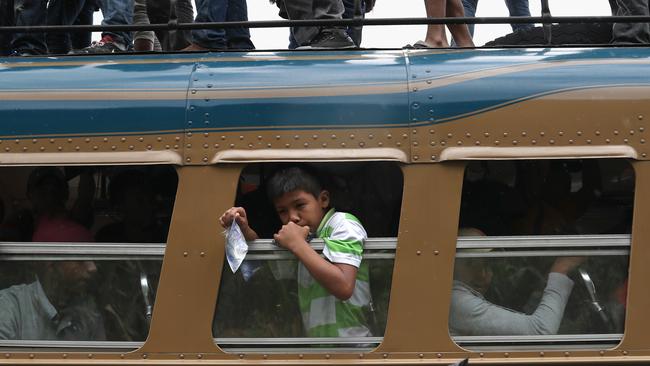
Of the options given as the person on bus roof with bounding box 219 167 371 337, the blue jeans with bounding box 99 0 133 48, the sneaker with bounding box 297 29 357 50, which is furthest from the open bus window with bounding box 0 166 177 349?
the blue jeans with bounding box 99 0 133 48

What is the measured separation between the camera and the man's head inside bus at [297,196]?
13.3 feet

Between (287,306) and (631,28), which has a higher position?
(631,28)

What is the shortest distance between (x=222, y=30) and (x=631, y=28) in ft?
7.86

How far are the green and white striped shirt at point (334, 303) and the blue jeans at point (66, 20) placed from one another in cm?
267

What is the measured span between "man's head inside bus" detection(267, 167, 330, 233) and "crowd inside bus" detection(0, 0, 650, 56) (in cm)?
100

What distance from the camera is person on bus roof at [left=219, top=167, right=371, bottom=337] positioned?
3908 millimetres

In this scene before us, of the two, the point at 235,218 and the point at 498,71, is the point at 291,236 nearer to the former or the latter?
the point at 235,218

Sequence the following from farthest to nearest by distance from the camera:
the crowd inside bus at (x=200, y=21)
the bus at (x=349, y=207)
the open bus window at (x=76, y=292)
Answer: the crowd inside bus at (x=200, y=21), the open bus window at (x=76, y=292), the bus at (x=349, y=207)

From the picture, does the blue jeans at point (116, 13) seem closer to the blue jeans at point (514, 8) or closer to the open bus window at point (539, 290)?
the blue jeans at point (514, 8)

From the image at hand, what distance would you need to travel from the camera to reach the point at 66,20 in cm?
589

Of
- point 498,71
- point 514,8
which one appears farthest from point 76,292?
point 514,8

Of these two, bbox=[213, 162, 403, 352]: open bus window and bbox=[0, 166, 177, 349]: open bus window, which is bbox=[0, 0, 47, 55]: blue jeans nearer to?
bbox=[0, 166, 177, 349]: open bus window

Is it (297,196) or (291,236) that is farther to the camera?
(297,196)

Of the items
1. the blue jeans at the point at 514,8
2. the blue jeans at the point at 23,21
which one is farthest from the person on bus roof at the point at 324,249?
the blue jeans at the point at 514,8
